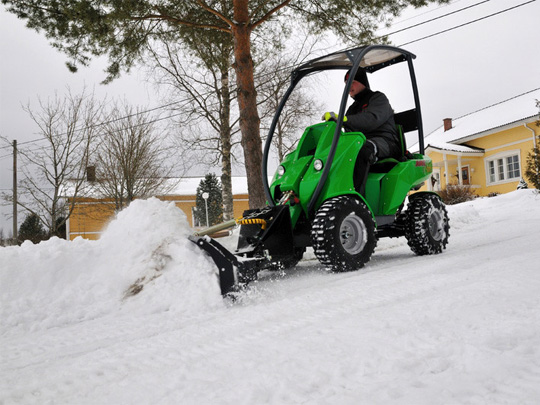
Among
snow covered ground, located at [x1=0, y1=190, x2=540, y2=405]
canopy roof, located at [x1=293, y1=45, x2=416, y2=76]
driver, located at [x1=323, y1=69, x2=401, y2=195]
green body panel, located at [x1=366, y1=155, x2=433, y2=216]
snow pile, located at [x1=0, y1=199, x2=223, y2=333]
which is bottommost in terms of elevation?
snow covered ground, located at [x1=0, y1=190, x2=540, y2=405]

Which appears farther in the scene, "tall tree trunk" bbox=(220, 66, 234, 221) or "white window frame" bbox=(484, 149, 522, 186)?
"white window frame" bbox=(484, 149, 522, 186)

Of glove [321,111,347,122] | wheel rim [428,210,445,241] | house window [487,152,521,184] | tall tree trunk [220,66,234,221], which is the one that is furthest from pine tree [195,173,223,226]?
glove [321,111,347,122]

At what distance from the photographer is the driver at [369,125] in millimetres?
4699

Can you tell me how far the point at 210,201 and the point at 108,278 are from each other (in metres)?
27.4

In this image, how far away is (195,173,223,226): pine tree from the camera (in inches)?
1199

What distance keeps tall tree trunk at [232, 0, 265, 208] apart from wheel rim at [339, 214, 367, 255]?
4.95m

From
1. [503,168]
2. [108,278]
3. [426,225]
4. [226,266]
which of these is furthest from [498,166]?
[108,278]

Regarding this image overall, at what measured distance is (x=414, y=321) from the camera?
239 cm

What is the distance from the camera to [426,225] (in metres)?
5.12

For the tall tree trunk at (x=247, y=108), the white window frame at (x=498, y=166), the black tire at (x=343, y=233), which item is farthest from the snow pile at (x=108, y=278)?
the white window frame at (x=498, y=166)

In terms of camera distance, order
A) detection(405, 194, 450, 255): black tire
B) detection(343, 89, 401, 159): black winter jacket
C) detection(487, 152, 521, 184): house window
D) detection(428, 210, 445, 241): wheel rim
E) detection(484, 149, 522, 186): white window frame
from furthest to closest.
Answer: detection(487, 152, 521, 184): house window
detection(484, 149, 522, 186): white window frame
detection(428, 210, 445, 241): wheel rim
detection(405, 194, 450, 255): black tire
detection(343, 89, 401, 159): black winter jacket

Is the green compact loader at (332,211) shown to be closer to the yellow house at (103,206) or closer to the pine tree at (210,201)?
the yellow house at (103,206)

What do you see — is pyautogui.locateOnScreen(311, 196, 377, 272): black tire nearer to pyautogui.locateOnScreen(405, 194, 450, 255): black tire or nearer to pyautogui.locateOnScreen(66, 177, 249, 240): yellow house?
pyautogui.locateOnScreen(405, 194, 450, 255): black tire

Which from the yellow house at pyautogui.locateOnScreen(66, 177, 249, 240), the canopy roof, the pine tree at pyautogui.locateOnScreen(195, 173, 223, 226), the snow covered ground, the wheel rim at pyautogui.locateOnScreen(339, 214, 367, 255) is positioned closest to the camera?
the snow covered ground
